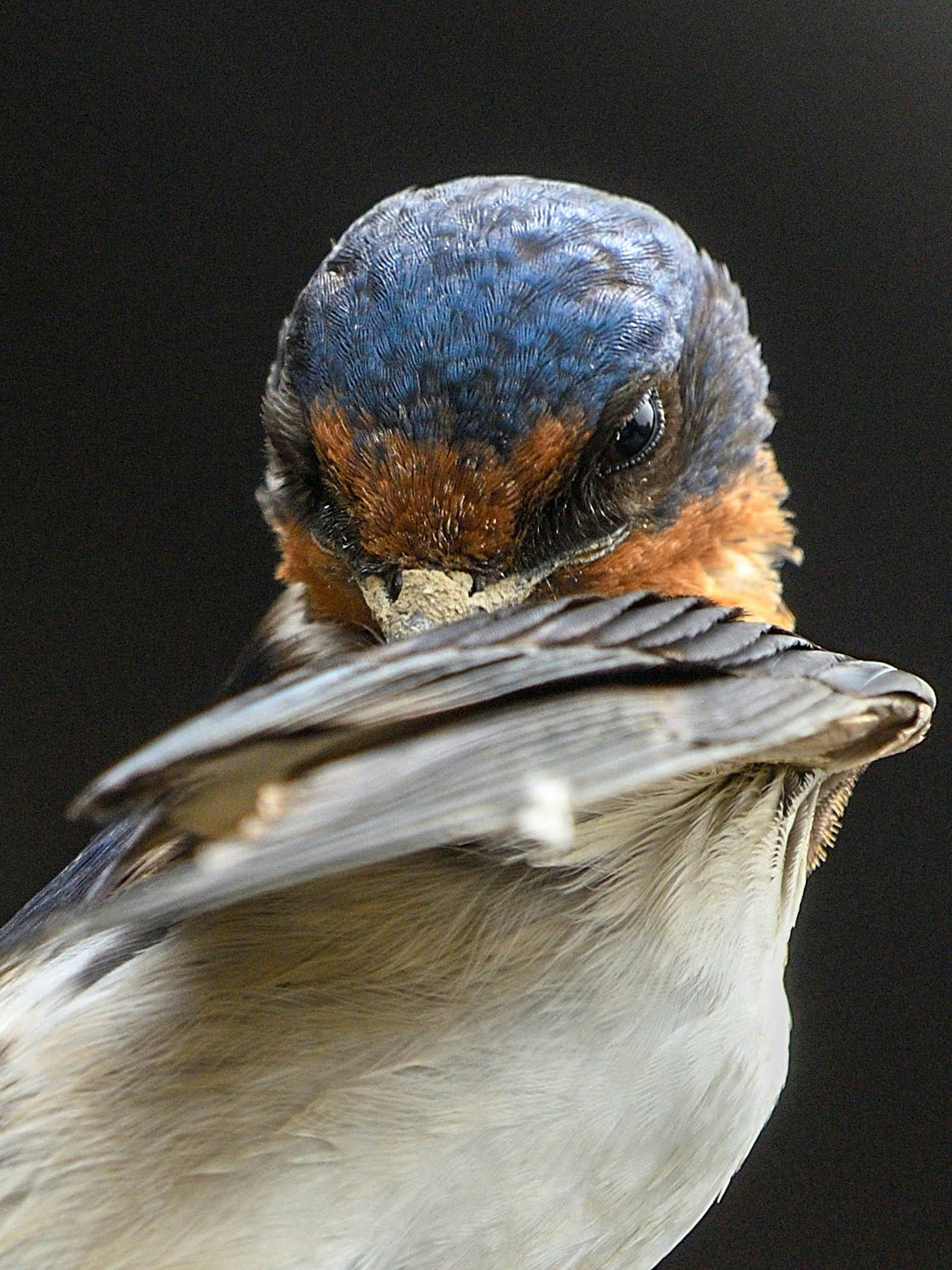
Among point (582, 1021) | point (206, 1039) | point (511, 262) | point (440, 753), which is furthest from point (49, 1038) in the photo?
point (511, 262)

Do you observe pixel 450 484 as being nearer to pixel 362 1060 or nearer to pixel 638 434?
pixel 638 434

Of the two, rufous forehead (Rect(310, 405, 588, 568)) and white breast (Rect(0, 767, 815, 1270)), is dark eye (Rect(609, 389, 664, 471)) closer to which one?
rufous forehead (Rect(310, 405, 588, 568))

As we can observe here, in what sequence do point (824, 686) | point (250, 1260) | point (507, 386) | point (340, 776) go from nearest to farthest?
point (340, 776), point (824, 686), point (250, 1260), point (507, 386)

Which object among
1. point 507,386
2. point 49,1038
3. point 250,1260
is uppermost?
point 507,386

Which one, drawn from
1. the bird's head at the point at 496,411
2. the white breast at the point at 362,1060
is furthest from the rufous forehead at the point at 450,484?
the white breast at the point at 362,1060

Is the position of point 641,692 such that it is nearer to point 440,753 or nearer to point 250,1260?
point 440,753

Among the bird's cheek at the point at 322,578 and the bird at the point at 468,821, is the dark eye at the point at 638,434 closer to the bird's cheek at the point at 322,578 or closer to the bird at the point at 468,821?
the bird at the point at 468,821

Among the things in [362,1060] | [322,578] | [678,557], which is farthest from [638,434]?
[362,1060]
